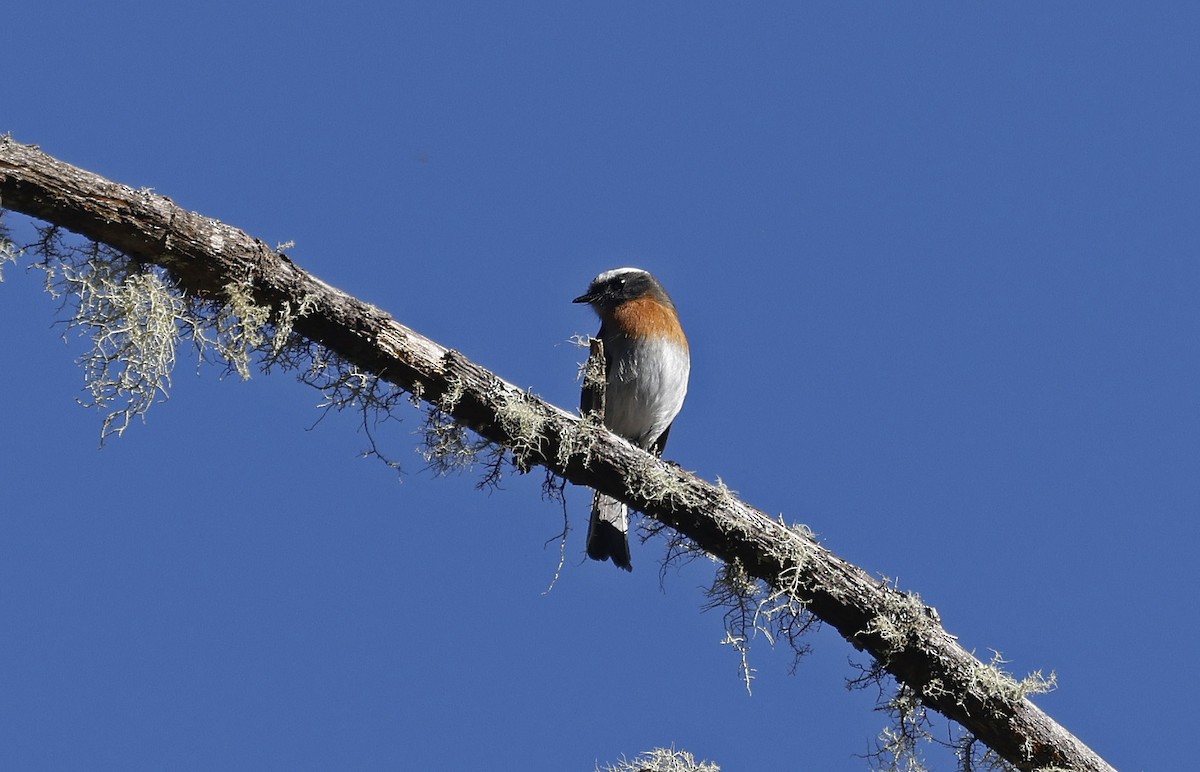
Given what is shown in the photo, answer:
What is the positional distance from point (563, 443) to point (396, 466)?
561 millimetres

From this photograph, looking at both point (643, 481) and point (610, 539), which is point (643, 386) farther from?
point (643, 481)

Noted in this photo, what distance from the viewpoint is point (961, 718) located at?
160 inches

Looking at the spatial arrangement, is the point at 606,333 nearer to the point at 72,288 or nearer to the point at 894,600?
the point at 894,600

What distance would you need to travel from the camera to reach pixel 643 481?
4047 millimetres

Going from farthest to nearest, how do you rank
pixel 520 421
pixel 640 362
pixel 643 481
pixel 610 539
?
pixel 640 362
pixel 610 539
pixel 643 481
pixel 520 421

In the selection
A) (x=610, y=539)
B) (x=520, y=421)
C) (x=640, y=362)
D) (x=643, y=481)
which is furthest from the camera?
(x=640, y=362)

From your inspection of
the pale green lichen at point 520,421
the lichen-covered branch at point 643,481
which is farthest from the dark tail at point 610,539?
the pale green lichen at point 520,421

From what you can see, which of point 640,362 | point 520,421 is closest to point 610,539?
point 640,362

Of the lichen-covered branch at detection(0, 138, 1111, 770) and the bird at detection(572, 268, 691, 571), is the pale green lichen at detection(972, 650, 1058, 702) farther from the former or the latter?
the bird at detection(572, 268, 691, 571)

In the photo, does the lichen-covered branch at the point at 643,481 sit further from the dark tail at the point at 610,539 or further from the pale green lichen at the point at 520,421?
the dark tail at the point at 610,539

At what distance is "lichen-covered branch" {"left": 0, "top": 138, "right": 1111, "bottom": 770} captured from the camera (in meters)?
3.70

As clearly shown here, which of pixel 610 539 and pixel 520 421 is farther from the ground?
pixel 610 539

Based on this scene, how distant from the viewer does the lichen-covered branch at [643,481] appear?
370 cm

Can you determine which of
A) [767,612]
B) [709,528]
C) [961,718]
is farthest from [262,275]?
[961,718]
